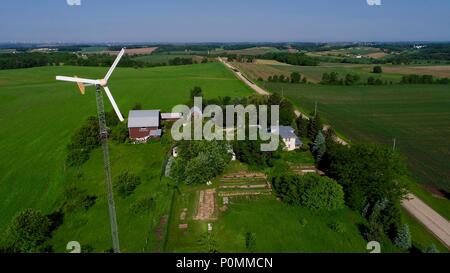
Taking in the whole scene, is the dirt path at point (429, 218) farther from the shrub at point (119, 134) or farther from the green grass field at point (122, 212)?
the shrub at point (119, 134)

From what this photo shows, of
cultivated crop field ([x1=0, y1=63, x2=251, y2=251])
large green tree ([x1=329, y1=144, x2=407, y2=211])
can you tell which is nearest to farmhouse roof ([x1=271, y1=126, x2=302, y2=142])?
large green tree ([x1=329, y1=144, x2=407, y2=211])

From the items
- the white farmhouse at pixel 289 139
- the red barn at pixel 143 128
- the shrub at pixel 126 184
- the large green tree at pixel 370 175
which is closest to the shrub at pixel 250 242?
the large green tree at pixel 370 175

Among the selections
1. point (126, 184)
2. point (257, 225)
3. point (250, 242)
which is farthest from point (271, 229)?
point (126, 184)

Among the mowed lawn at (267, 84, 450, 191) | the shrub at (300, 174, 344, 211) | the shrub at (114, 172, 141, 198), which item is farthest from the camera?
the mowed lawn at (267, 84, 450, 191)

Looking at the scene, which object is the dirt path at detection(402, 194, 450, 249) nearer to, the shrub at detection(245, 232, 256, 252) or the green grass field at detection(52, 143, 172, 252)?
the shrub at detection(245, 232, 256, 252)

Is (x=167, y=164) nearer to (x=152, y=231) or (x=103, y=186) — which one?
(x=103, y=186)

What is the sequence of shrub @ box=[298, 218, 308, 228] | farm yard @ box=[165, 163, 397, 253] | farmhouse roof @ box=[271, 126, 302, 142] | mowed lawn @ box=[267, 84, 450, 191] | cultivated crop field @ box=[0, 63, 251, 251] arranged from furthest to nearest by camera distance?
1. farmhouse roof @ box=[271, 126, 302, 142]
2. mowed lawn @ box=[267, 84, 450, 191]
3. cultivated crop field @ box=[0, 63, 251, 251]
4. shrub @ box=[298, 218, 308, 228]
5. farm yard @ box=[165, 163, 397, 253]

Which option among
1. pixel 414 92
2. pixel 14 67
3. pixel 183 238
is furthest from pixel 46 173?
pixel 14 67
